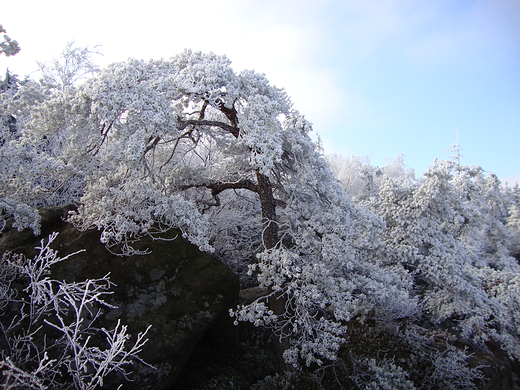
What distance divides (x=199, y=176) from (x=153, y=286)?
253 cm

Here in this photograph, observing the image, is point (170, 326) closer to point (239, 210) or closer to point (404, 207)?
point (239, 210)

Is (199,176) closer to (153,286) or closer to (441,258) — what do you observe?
(153,286)

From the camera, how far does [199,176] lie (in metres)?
7.21

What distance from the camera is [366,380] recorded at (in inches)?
259

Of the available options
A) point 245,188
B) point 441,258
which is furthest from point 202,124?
point 441,258

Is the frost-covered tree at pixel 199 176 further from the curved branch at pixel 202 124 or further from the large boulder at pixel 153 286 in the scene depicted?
the large boulder at pixel 153 286

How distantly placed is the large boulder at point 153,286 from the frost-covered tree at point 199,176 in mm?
340

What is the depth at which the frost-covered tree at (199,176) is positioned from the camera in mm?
5242

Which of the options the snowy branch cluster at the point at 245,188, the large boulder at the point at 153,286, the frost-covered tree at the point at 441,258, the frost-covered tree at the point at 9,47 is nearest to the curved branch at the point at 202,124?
the snowy branch cluster at the point at 245,188

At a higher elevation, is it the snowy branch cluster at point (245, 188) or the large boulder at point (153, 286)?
the snowy branch cluster at point (245, 188)

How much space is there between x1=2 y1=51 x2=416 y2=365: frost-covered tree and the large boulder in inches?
13.4

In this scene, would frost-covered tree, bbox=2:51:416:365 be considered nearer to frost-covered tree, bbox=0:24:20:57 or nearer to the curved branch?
the curved branch

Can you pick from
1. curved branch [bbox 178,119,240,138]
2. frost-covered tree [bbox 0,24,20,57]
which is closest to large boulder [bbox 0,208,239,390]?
curved branch [bbox 178,119,240,138]

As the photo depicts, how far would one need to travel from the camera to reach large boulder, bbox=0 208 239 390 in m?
5.41
